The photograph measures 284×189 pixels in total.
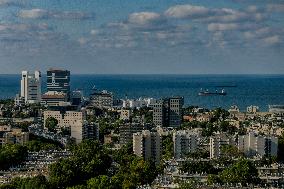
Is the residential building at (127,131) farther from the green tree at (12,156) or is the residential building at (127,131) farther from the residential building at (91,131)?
the green tree at (12,156)

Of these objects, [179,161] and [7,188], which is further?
[179,161]

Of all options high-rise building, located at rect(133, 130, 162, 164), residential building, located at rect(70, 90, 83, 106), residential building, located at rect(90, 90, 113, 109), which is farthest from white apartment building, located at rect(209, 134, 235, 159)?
residential building, located at rect(70, 90, 83, 106)

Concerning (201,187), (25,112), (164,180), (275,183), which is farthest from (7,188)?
(25,112)

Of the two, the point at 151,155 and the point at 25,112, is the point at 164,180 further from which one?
the point at 25,112

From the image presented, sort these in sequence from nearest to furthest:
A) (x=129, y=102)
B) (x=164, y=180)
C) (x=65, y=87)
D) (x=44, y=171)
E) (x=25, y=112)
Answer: (x=164, y=180)
(x=44, y=171)
(x=25, y=112)
(x=129, y=102)
(x=65, y=87)

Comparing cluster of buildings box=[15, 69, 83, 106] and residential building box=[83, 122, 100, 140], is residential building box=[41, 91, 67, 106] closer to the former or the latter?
cluster of buildings box=[15, 69, 83, 106]

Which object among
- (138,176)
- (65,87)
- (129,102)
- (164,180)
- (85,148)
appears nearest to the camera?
(164,180)

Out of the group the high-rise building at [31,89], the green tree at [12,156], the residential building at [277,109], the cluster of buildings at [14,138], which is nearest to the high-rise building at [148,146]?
the green tree at [12,156]
